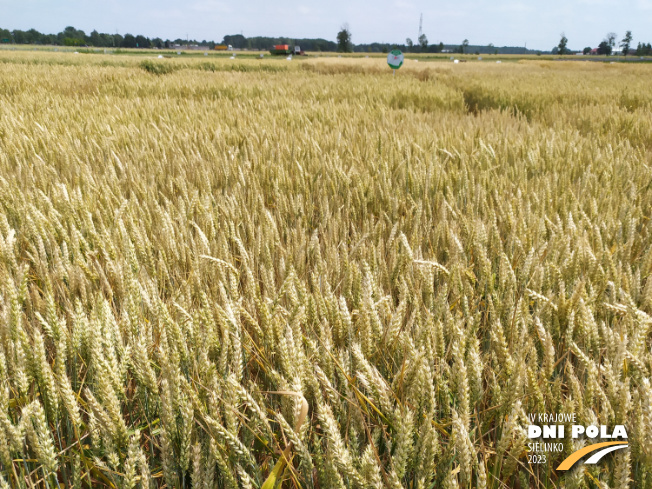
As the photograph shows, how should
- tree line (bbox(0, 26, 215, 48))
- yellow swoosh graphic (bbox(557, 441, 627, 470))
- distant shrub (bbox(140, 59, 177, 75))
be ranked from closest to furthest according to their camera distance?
yellow swoosh graphic (bbox(557, 441, 627, 470))
distant shrub (bbox(140, 59, 177, 75))
tree line (bbox(0, 26, 215, 48))

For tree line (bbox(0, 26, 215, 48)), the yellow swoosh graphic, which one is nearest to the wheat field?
the yellow swoosh graphic

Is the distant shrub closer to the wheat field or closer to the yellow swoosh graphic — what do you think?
the wheat field

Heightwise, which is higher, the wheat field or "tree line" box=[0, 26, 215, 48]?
"tree line" box=[0, 26, 215, 48]

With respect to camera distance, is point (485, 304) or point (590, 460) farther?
point (485, 304)

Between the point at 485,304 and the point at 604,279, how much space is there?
0.27m

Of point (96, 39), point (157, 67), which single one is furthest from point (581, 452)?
point (96, 39)

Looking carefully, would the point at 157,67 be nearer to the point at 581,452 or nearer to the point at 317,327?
the point at 317,327

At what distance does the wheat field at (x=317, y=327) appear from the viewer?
0.56 metres

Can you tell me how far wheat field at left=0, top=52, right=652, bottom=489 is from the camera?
562 millimetres

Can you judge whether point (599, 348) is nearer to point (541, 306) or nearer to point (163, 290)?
point (541, 306)

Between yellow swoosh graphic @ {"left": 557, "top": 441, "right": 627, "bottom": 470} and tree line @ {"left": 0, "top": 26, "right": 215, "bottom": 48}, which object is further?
tree line @ {"left": 0, "top": 26, "right": 215, "bottom": 48}

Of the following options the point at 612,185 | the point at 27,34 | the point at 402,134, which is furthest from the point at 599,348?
the point at 27,34

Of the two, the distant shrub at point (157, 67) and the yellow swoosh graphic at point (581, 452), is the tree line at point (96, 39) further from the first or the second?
the yellow swoosh graphic at point (581, 452)

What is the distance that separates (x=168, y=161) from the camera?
2162mm
